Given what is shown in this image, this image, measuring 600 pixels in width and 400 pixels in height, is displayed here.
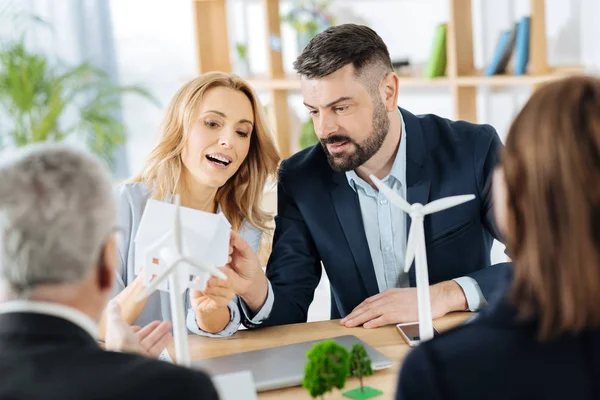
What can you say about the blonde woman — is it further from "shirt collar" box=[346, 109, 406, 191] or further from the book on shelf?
the book on shelf

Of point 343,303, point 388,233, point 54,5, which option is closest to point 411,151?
point 388,233

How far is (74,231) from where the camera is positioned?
1.13 m

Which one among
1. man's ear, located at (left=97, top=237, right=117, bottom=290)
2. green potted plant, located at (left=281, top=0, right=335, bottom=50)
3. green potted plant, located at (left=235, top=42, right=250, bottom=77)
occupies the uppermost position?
green potted plant, located at (left=281, top=0, right=335, bottom=50)

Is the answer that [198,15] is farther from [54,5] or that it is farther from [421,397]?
[421,397]

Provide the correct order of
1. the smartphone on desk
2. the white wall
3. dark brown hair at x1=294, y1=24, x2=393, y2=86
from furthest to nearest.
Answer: the white wall, dark brown hair at x1=294, y1=24, x2=393, y2=86, the smartphone on desk

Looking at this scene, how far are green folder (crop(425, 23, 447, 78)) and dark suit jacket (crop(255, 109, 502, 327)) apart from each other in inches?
64.3

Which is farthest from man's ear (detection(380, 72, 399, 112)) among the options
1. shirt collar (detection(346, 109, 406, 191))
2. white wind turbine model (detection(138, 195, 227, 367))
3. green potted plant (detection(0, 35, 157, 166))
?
green potted plant (detection(0, 35, 157, 166))

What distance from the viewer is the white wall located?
3.95m

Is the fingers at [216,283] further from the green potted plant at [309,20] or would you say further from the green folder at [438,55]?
the green potted plant at [309,20]

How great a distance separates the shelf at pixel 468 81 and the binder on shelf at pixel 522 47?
54 millimetres

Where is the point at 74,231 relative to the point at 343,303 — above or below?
above

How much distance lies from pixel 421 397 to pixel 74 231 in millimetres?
545

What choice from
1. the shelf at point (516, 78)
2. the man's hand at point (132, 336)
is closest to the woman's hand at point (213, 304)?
the man's hand at point (132, 336)

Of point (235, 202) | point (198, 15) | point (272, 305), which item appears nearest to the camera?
point (272, 305)
